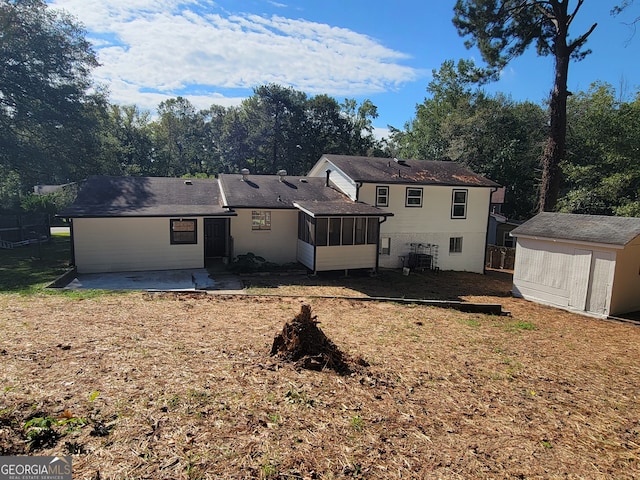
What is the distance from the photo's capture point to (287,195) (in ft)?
59.2

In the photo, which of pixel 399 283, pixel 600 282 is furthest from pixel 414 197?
pixel 600 282

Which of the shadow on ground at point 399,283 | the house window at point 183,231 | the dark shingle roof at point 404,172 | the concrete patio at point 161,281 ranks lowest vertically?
the shadow on ground at point 399,283

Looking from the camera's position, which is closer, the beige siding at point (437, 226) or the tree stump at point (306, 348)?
the tree stump at point (306, 348)

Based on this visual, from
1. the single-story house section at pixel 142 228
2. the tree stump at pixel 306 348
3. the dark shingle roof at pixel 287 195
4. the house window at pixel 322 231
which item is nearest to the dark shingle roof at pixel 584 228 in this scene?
the dark shingle roof at pixel 287 195

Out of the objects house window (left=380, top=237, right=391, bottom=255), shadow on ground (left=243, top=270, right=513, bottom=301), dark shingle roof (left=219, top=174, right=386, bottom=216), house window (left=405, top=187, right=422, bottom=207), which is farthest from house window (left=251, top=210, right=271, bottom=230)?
house window (left=405, top=187, right=422, bottom=207)

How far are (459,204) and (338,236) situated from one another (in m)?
8.12

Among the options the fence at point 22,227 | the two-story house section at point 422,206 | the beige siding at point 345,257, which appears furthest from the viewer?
the fence at point 22,227

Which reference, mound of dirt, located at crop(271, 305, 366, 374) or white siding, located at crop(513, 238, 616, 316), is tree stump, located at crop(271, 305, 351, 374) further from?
white siding, located at crop(513, 238, 616, 316)

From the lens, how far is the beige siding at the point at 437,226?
18969 mm

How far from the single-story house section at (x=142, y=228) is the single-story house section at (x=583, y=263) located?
12.1 meters

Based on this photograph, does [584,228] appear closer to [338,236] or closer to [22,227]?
[338,236]

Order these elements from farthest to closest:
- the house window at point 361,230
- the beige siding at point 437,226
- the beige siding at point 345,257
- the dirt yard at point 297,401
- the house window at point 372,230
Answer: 1. the beige siding at point 437,226
2. the house window at point 372,230
3. the house window at point 361,230
4. the beige siding at point 345,257
5. the dirt yard at point 297,401

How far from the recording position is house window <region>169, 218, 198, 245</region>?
50.2ft

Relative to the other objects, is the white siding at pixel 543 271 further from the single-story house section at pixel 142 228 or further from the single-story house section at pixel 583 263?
the single-story house section at pixel 142 228
